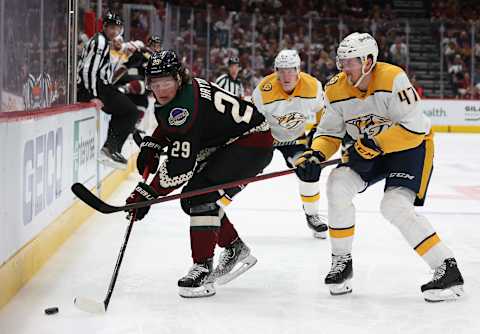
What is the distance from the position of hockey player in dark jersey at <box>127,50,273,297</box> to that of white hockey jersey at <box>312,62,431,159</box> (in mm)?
317

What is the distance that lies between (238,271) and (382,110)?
0.93m

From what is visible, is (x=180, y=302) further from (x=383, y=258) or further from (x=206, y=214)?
(x=383, y=258)

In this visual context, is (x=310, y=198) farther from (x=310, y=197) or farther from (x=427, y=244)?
(x=427, y=244)

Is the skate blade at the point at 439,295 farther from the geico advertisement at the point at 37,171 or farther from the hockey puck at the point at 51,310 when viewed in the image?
the geico advertisement at the point at 37,171

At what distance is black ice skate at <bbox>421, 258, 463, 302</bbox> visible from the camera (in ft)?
10.5

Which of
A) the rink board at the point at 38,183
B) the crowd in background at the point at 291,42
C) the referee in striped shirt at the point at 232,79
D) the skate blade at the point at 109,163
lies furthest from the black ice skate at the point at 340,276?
the crowd in background at the point at 291,42

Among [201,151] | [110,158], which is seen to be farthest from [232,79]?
[201,151]

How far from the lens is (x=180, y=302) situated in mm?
3168

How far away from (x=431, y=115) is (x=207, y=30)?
4451mm

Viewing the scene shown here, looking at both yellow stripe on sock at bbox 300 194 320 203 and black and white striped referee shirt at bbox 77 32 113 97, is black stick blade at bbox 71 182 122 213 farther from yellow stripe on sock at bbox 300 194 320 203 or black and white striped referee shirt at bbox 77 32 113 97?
black and white striped referee shirt at bbox 77 32 113 97

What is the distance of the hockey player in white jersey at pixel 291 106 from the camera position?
15.8 feet

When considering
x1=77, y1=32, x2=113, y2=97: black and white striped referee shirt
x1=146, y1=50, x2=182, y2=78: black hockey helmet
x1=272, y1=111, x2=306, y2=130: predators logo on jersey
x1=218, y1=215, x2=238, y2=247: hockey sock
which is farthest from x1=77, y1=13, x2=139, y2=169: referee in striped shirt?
x1=146, y1=50, x2=182, y2=78: black hockey helmet

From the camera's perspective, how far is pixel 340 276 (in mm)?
3328

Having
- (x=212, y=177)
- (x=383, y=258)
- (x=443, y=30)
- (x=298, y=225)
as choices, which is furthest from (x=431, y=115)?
(x=212, y=177)
